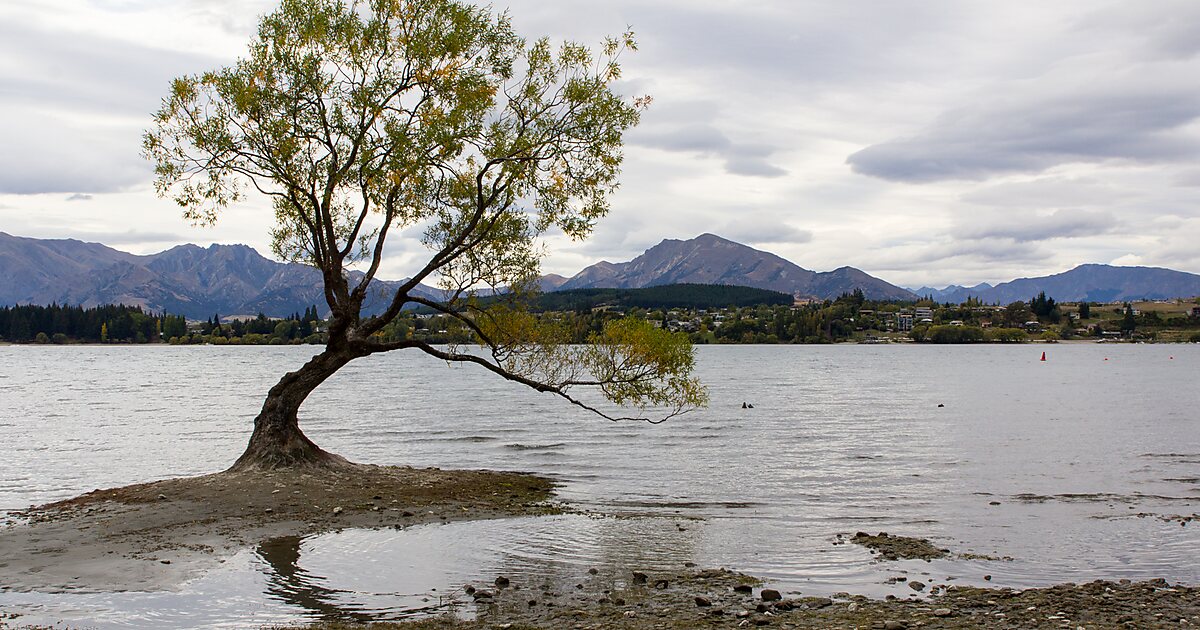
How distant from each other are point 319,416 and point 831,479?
46.7 metres

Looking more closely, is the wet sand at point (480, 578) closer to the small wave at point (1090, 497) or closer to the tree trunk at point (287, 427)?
the tree trunk at point (287, 427)

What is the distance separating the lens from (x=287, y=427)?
97.9 ft

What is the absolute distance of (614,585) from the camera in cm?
1877

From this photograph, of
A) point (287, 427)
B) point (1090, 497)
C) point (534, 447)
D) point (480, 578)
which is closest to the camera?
point (480, 578)

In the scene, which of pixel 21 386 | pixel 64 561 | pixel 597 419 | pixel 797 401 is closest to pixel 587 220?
pixel 64 561

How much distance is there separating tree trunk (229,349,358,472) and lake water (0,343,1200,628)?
7271 millimetres

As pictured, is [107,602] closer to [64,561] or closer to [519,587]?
[64,561]

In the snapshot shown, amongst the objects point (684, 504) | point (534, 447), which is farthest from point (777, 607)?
point (534, 447)

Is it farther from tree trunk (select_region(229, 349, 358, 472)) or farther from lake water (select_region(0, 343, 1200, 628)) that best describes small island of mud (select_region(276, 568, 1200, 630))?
tree trunk (select_region(229, 349, 358, 472))

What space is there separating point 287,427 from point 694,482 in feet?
53.3

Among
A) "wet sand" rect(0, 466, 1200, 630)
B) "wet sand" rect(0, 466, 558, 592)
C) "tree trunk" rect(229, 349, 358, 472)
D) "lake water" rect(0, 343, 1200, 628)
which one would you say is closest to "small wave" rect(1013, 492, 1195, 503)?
"lake water" rect(0, 343, 1200, 628)

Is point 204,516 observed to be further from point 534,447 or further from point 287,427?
point 534,447

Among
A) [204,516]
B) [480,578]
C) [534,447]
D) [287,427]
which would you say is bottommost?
[534,447]

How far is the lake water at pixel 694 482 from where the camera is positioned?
19.4 m
